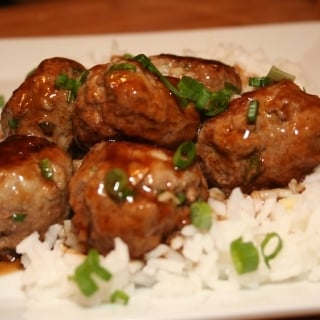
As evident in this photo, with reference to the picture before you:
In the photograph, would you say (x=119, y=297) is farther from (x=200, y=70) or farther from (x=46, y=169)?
(x=200, y=70)

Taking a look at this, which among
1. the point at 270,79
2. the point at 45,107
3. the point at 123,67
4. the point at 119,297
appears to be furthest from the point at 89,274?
the point at 270,79

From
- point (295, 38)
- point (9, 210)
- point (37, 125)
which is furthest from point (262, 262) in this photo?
point (295, 38)

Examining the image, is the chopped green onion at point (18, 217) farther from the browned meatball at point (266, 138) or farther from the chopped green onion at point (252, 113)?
the chopped green onion at point (252, 113)

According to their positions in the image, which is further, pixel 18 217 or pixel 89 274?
pixel 18 217

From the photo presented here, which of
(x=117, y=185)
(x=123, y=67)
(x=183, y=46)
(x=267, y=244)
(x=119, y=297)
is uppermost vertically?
(x=183, y=46)

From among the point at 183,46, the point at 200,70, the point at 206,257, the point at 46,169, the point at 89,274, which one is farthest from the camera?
the point at 183,46

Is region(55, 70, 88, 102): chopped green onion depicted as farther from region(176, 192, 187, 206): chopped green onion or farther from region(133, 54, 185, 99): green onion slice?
region(176, 192, 187, 206): chopped green onion

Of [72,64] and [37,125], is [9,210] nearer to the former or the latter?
[37,125]

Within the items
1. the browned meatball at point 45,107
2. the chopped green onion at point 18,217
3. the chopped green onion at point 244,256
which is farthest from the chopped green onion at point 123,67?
the chopped green onion at point 244,256
